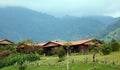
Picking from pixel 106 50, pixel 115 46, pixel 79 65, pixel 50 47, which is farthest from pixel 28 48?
pixel 79 65

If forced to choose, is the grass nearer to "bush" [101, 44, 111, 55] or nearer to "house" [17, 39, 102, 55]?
"bush" [101, 44, 111, 55]

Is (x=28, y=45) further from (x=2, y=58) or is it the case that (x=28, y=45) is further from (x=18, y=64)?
(x=18, y=64)

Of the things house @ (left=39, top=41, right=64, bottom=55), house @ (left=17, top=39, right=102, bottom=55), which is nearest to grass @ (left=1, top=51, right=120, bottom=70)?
house @ (left=17, top=39, right=102, bottom=55)

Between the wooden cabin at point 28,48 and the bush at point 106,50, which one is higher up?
the wooden cabin at point 28,48

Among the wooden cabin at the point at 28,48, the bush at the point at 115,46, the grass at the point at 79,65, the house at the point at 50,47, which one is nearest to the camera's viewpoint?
the grass at the point at 79,65

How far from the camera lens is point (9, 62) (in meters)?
83.2

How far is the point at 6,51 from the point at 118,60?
42016 millimetres

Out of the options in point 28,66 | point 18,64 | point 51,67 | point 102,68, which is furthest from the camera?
point 18,64

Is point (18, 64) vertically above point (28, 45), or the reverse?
point (28, 45)

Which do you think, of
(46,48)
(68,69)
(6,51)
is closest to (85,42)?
(46,48)

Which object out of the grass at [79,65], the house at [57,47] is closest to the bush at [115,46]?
the grass at [79,65]

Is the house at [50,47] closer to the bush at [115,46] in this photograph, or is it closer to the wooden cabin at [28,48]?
the wooden cabin at [28,48]

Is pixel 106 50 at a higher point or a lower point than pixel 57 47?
lower

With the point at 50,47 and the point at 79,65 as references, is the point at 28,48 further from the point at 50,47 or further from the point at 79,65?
the point at 79,65
